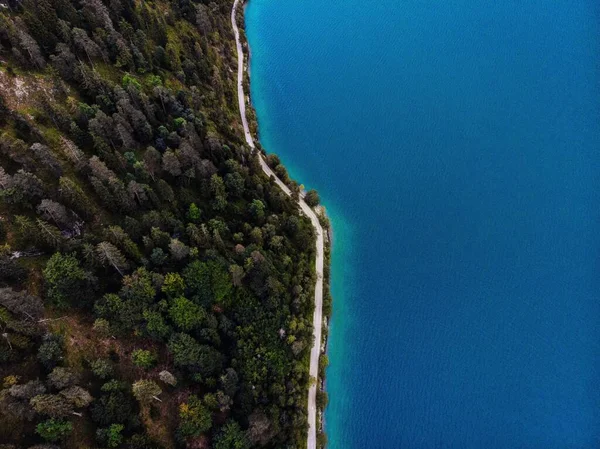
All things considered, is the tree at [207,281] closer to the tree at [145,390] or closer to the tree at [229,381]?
the tree at [229,381]

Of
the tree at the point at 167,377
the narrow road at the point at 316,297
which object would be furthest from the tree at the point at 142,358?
the narrow road at the point at 316,297

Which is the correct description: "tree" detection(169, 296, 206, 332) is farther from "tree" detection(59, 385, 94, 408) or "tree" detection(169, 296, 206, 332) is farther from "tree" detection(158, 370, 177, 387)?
"tree" detection(59, 385, 94, 408)

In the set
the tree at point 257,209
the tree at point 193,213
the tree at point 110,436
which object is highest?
the tree at point 257,209

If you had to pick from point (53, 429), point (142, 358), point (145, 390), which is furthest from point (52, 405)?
point (142, 358)

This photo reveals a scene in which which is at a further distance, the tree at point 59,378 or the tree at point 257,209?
the tree at point 257,209

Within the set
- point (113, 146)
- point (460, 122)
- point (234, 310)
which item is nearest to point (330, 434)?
point (234, 310)

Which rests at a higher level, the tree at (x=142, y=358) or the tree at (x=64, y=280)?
the tree at (x=64, y=280)

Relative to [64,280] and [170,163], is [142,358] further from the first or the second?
[170,163]
